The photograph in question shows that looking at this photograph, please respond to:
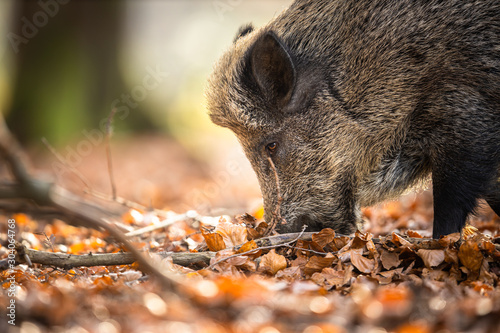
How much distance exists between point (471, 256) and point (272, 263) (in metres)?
1.20

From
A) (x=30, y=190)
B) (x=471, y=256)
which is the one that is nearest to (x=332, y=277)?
(x=471, y=256)

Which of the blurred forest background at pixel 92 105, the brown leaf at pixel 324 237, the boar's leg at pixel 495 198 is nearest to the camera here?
the brown leaf at pixel 324 237

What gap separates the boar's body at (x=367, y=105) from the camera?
3.58 metres

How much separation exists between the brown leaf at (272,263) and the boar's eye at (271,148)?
1161 mm

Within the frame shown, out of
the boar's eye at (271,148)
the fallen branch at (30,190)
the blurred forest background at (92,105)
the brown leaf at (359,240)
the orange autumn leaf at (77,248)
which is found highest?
the blurred forest background at (92,105)

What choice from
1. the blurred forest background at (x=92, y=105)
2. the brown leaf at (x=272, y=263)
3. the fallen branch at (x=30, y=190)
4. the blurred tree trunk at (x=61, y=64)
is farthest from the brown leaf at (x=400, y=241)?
the blurred tree trunk at (x=61, y=64)

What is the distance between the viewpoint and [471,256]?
2.91 meters

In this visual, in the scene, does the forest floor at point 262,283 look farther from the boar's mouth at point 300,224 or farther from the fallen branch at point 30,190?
the fallen branch at point 30,190

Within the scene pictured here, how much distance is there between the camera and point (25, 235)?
4465 millimetres

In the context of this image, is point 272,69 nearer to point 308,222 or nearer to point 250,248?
point 308,222

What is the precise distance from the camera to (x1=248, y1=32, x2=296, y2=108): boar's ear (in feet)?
12.2

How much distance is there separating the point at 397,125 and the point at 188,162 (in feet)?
30.1

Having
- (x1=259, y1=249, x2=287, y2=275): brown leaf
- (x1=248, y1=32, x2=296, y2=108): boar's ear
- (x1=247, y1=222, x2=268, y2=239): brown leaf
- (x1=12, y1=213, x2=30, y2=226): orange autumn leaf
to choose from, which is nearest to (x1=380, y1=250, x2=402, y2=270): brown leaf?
(x1=259, y1=249, x2=287, y2=275): brown leaf

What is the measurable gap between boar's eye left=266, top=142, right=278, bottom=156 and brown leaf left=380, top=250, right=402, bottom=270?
132 cm
